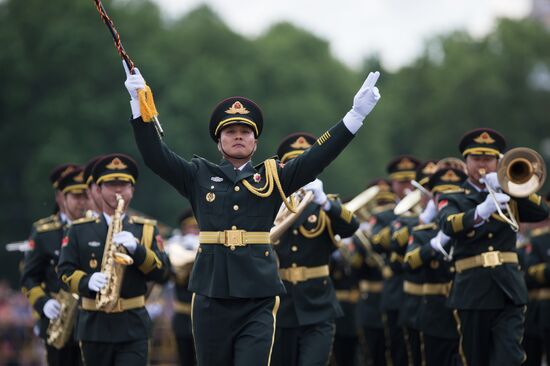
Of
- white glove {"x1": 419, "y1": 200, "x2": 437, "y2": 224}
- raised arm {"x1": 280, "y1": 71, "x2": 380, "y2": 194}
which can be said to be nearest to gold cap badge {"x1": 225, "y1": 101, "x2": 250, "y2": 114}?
raised arm {"x1": 280, "y1": 71, "x2": 380, "y2": 194}

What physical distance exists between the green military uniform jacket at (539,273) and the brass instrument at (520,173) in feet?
14.1

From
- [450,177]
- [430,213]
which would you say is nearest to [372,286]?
[430,213]

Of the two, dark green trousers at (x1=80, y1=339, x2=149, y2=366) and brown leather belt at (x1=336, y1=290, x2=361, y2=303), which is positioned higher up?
brown leather belt at (x1=336, y1=290, x2=361, y2=303)

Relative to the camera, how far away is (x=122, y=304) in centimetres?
1154

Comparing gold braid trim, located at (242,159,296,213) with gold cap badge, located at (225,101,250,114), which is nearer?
gold braid trim, located at (242,159,296,213)

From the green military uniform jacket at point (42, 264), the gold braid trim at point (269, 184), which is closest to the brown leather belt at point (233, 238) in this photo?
the gold braid trim at point (269, 184)

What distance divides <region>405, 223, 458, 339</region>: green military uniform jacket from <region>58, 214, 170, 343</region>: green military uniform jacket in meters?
3.05

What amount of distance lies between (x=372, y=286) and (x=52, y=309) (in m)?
6.05

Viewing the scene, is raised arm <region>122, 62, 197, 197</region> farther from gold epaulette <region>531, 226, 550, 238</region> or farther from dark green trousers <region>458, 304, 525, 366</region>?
gold epaulette <region>531, 226, 550, 238</region>

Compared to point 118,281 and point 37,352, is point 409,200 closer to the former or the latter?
point 118,281

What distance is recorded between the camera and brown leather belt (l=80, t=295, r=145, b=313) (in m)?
11.5

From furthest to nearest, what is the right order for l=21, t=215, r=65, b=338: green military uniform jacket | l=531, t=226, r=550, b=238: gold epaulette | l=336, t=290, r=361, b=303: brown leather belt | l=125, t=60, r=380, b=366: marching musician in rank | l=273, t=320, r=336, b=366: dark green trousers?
1. l=336, t=290, r=361, b=303: brown leather belt
2. l=531, t=226, r=550, b=238: gold epaulette
3. l=21, t=215, r=65, b=338: green military uniform jacket
4. l=273, t=320, r=336, b=366: dark green trousers
5. l=125, t=60, r=380, b=366: marching musician in rank

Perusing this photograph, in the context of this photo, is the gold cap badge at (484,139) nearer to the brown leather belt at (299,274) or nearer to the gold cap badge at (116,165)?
the brown leather belt at (299,274)

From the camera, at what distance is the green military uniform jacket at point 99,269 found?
11437mm
